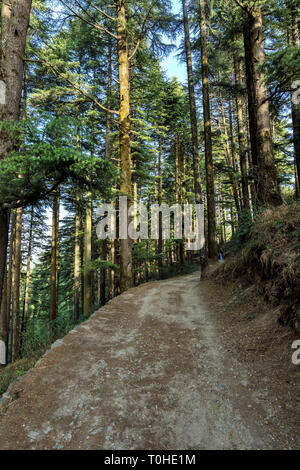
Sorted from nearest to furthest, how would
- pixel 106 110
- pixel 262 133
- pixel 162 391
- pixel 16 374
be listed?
pixel 162 391 → pixel 16 374 → pixel 262 133 → pixel 106 110

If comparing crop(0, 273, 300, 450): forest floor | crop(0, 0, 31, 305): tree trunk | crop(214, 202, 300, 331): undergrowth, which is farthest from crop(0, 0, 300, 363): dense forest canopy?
crop(0, 273, 300, 450): forest floor

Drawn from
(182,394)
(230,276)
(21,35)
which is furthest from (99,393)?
(21,35)

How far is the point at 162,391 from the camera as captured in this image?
3.15 meters

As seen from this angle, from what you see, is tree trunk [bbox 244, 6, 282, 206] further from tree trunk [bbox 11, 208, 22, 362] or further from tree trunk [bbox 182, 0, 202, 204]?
tree trunk [bbox 11, 208, 22, 362]

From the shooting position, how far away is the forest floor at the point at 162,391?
7.89 feet

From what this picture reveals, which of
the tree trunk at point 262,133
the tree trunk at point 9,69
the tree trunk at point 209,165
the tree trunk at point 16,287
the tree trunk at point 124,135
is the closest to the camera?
the tree trunk at point 9,69

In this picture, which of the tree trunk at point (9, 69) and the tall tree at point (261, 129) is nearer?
the tree trunk at point (9, 69)

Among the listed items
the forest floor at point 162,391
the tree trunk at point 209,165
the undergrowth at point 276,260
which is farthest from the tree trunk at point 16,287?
the undergrowth at point 276,260

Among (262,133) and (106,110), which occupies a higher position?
(106,110)

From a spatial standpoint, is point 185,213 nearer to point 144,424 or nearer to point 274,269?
point 274,269

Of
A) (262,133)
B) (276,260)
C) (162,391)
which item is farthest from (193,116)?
(162,391)

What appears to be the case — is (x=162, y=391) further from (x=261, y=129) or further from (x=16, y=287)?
(x=16, y=287)

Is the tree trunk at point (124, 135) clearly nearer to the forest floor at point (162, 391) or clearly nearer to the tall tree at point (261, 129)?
the forest floor at point (162, 391)

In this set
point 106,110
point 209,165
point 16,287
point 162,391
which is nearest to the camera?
point 162,391
